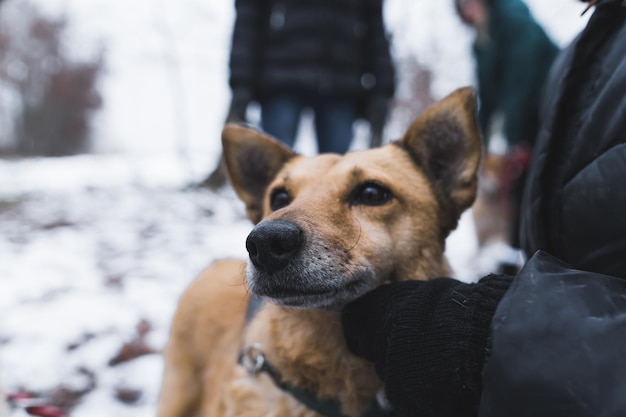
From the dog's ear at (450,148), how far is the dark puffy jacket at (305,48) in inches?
65.0

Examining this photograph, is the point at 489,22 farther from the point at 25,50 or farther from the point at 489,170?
the point at 25,50

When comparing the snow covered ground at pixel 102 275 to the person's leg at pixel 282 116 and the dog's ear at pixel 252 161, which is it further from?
the person's leg at pixel 282 116

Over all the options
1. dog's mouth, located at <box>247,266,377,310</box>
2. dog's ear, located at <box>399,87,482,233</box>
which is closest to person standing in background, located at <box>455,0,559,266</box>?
dog's ear, located at <box>399,87,482,233</box>

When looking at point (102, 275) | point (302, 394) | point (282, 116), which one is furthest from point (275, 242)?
point (102, 275)

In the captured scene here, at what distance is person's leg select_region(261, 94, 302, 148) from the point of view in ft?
11.1

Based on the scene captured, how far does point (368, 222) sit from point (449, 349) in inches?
27.1

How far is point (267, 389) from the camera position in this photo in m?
1.63

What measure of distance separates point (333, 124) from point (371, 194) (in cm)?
192

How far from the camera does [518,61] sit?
11.7 ft

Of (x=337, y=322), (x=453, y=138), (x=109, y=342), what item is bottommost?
(x=109, y=342)

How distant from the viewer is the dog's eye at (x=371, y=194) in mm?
1667

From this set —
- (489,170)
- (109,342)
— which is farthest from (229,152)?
(489,170)

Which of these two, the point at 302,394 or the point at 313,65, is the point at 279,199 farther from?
the point at 313,65

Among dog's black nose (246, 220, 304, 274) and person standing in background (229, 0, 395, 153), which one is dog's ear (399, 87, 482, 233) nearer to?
dog's black nose (246, 220, 304, 274)
